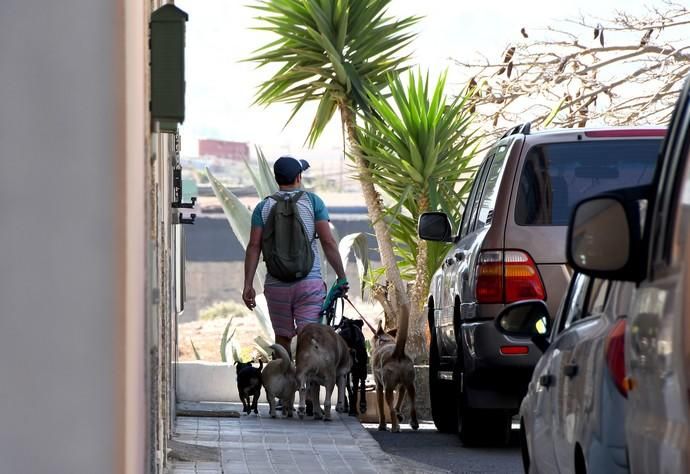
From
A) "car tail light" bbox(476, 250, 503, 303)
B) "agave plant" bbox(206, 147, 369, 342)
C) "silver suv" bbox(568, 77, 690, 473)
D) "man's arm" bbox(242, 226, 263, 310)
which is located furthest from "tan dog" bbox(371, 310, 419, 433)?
"silver suv" bbox(568, 77, 690, 473)

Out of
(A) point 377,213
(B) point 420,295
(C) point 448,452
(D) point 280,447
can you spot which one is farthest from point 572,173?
(A) point 377,213

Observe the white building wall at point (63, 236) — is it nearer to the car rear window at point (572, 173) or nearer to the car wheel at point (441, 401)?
the car rear window at point (572, 173)

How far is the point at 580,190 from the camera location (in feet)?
30.3

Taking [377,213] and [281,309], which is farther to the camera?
[377,213]

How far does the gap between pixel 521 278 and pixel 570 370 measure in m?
4.39

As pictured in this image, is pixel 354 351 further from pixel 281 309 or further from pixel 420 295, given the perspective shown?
pixel 420 295

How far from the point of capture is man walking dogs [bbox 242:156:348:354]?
11859 millimetres

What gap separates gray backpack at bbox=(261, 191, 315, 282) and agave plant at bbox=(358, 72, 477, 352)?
5565 millimetres

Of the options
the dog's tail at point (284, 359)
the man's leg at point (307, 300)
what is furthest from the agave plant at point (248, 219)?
the man's leg at point (307, 300)

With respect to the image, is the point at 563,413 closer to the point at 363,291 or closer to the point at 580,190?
the point at 580,190

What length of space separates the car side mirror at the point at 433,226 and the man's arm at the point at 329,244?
1.06 meters

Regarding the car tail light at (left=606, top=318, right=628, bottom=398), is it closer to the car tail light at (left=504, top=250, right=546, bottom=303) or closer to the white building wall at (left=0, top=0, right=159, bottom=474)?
the white building wall at (left=0, top=0, right=159, bottom=474)

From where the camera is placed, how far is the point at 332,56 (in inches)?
738

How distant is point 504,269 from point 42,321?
4786 mm
